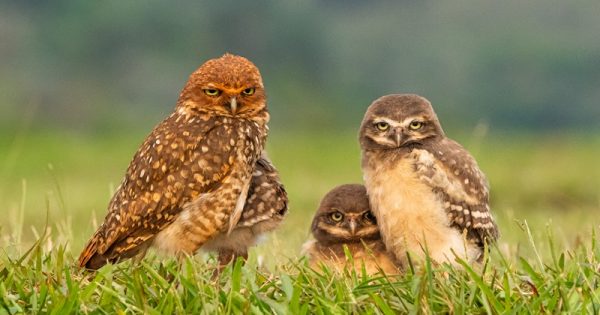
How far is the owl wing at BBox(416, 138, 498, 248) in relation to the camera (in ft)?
19.5

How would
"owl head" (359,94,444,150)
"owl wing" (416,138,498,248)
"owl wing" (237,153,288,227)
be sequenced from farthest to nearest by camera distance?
1. "owl head" (359,94,444,150)
2. "owl wing" (416,138,498,248)
3. "owl wing" (237,153,288,227)

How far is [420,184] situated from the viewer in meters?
5.93

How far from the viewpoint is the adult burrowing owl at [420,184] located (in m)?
5.85

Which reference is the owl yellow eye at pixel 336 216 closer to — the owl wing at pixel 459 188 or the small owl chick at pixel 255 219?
the small owl chick at pixel 255 219

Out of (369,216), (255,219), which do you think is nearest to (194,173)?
(255,219)

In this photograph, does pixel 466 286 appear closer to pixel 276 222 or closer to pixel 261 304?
pixel 261 304

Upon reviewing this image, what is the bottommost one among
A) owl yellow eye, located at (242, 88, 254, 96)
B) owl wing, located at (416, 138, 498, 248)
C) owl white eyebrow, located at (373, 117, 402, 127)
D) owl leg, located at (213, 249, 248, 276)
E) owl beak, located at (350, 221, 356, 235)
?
owl leg, located at (213, 249, 248, 276)

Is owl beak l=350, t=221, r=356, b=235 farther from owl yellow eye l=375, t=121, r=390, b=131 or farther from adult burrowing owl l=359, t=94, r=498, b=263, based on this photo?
owl yellow eye l=375, t=121, r=390, b=131

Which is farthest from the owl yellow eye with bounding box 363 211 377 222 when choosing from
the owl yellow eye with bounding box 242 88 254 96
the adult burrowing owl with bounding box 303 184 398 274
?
the owl yellow eye with bounding box 242 88 254 96

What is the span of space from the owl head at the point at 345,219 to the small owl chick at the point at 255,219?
0.34 meters

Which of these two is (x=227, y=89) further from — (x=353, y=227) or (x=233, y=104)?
(x=353, y=227)

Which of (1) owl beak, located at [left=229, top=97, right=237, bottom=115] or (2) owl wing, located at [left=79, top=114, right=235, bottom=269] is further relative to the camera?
(1) owl beak, located at [left=229, top=97, right=237, bottom=115]

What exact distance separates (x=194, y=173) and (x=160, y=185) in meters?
0.17

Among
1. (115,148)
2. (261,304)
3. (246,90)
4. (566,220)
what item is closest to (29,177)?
(115,148)
